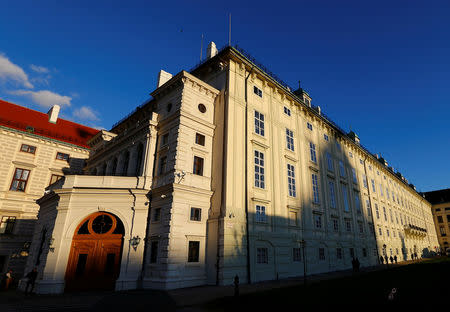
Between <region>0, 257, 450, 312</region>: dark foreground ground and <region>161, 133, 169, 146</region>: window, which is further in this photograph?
<region>161, 133, 169, 146</region>: window

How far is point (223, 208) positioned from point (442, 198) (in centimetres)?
10802

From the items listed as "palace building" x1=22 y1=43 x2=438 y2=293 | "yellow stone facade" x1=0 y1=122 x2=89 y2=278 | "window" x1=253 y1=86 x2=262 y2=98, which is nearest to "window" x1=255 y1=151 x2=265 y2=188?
"palace building" x1=22 y1=43 x2=438 y2=293

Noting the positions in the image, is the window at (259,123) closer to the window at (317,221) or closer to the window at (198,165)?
the window at (198,165)

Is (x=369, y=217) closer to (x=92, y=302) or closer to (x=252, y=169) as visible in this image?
(x=252, y=169)

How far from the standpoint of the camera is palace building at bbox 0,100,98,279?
101 feet

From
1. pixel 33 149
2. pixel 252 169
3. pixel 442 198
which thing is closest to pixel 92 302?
pixel 252 169

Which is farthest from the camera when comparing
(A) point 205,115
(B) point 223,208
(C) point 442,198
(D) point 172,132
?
(C) point 442,198

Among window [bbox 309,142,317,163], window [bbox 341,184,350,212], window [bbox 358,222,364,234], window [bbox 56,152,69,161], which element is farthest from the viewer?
window [bbox 358,222,364,234]

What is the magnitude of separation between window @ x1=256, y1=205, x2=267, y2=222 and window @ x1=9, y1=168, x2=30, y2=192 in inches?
1155

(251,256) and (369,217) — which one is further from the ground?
(369,217)

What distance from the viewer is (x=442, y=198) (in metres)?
95.5

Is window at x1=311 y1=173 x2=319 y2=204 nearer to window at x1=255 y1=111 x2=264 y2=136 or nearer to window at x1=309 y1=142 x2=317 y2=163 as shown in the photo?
window at x1=309 y1=142 x2=317 y2=163

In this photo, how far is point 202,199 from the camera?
21.8m

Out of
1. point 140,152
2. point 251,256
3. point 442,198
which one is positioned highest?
point 442,198
